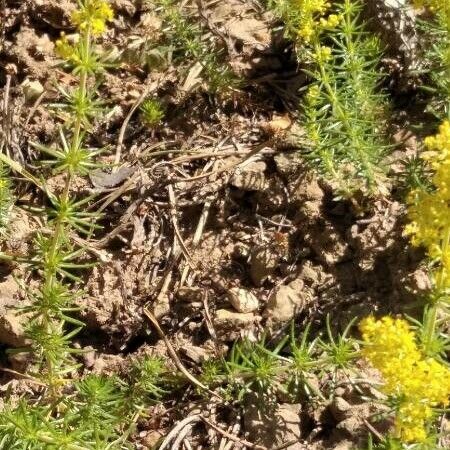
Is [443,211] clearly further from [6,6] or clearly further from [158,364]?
[6,6]

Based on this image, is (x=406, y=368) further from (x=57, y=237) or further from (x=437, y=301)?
(x=57, y=237)

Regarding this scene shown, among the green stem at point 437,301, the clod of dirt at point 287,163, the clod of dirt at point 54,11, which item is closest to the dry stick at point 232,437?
the green stem at point 437,301

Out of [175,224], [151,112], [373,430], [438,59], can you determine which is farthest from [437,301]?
[151,112]

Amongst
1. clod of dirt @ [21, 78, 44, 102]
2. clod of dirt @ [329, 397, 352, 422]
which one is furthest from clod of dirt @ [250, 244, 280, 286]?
clod of dirt @ [21, 78, 44, 102]

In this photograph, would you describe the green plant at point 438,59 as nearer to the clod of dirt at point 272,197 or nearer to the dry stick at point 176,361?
the clod of dirt at point 272,197

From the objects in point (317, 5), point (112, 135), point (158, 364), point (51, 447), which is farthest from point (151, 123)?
point (51, 447)

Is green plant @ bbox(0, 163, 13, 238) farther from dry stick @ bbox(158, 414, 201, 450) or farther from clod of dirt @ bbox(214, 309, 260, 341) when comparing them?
dry stick @ bbox(158, 414, 201, 450)
